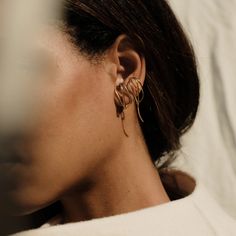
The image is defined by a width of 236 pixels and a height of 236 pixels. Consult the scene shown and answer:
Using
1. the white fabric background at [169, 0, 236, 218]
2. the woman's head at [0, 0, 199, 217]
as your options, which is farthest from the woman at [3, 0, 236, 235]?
the white fabric background at [169, 0, 236, 218]

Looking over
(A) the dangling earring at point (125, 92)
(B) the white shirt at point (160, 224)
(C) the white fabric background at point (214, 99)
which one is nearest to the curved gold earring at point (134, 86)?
(A) the dangling earring at point (125, 92)

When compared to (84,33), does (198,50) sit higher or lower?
lower

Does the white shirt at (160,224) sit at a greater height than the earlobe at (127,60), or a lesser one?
lesser

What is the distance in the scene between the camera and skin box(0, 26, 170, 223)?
2.60 feet

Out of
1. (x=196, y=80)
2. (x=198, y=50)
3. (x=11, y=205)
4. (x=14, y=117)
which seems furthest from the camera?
(x=198, y=50)

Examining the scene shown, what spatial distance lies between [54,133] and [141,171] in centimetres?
15

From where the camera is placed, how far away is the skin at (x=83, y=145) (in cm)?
79

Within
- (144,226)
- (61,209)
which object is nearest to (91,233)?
(144,226)

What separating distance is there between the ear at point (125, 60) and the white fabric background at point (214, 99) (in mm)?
436

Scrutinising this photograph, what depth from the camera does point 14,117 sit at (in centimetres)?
76

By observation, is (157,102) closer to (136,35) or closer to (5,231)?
(136,35)

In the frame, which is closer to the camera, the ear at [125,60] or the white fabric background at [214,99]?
the ear at [125,60]

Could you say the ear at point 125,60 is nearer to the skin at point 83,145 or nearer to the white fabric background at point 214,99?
the skin at point 83,145

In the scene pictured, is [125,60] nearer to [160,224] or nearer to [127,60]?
[127,60]
